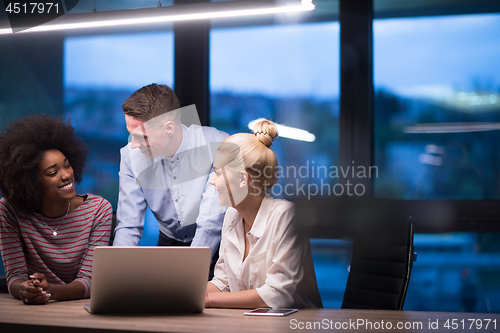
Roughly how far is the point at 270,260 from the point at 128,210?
0.89 m

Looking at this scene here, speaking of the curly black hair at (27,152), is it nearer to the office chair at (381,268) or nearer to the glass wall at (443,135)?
the office chair at (381,268)

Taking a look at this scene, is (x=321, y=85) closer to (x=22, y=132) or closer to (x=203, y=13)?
(x=203, y=13)

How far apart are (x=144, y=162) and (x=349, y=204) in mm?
1489

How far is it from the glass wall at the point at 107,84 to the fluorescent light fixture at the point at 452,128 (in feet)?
6.44

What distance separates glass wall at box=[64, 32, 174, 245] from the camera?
3.60 m

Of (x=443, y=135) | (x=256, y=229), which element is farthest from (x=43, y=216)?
(x=443, y=135)

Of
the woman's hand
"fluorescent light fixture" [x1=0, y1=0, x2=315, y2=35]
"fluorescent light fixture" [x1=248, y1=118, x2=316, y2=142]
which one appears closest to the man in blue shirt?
"fluorescent light fixture" [x1=0, y1=0, x2=315, y2=35]

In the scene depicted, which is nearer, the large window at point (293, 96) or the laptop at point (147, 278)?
the laptop at point (147, 278)

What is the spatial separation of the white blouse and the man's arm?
0.52 metres

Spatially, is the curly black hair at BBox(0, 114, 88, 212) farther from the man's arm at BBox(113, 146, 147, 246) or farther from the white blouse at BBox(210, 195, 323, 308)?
the white blouse at BBox(210, 195, 323, 308)

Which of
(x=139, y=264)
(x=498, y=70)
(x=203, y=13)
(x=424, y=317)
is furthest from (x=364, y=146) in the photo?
(x=139, y=264)

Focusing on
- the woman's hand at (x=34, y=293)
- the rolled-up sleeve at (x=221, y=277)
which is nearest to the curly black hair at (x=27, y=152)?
the woman's hand at (x=34, y=293)

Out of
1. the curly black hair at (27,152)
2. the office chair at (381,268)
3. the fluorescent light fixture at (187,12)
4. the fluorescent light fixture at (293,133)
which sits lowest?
the office chair at (381,268)

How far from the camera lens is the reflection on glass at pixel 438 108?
300 cm
